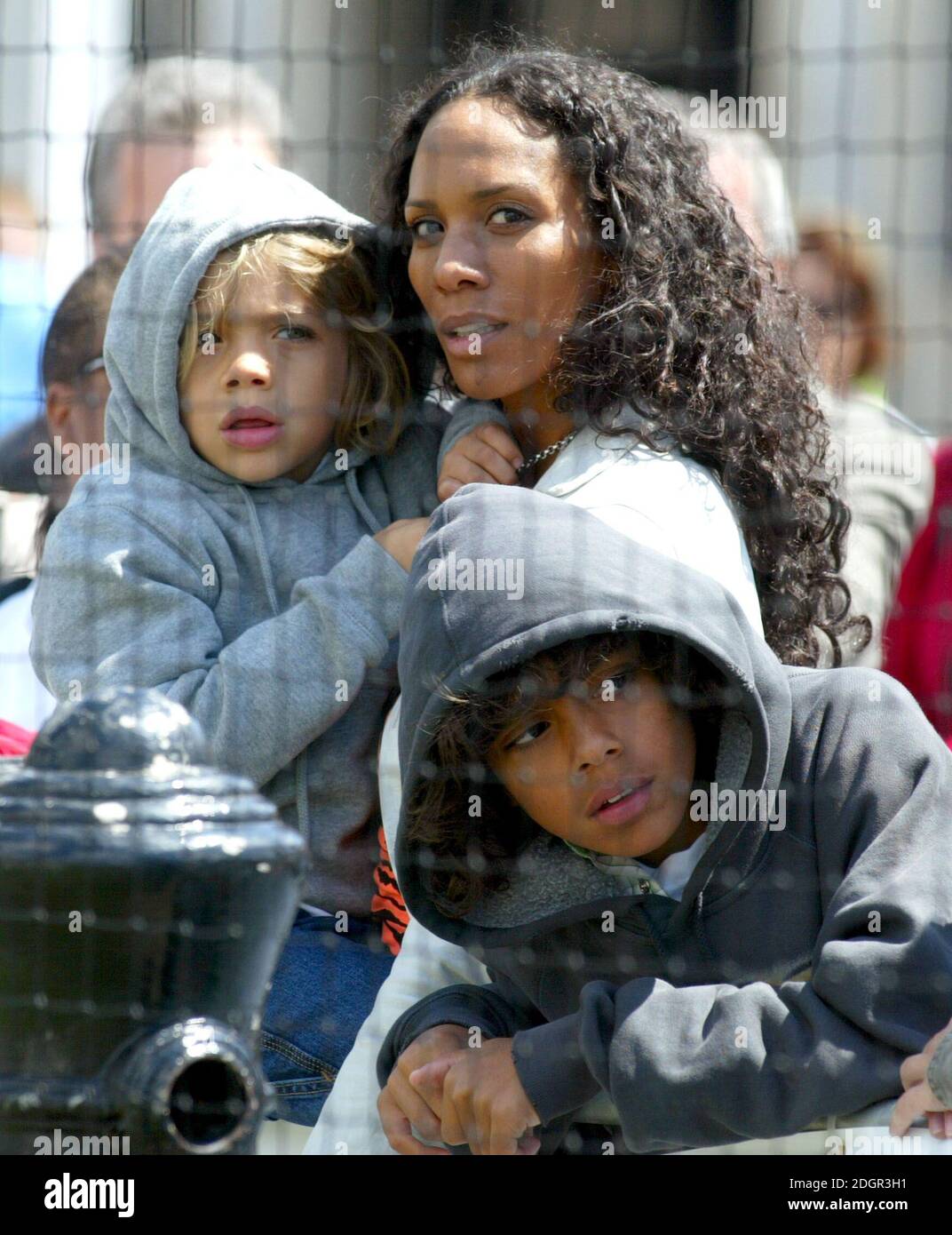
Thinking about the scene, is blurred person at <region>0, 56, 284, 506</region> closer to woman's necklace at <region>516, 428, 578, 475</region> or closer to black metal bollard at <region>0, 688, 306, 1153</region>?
woman's necklace at <region>516, 428, 578, 475</region>

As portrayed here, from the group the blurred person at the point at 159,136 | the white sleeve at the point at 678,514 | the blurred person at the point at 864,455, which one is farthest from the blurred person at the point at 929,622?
the blurred person at the point at 159,136

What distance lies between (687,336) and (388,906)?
76cm

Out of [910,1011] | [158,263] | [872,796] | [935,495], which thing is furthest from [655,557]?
[935,495]

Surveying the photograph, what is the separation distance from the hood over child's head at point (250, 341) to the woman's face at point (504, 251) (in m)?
0.17

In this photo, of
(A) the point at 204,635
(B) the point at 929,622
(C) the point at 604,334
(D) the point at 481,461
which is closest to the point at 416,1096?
(A) the point at 204,635

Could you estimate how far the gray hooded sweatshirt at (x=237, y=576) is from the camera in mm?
2008

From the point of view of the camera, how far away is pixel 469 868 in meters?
1.80

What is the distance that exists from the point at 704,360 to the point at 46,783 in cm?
102

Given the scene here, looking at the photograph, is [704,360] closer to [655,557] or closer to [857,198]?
[655,557]

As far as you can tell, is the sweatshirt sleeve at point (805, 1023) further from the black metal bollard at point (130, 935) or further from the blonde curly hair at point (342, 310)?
the blonde curly hair at point (342, 310)

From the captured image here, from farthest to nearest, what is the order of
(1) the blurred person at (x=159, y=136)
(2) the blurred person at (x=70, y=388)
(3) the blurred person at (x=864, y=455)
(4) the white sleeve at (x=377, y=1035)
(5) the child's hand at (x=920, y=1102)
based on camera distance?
(1) the blurred person at (x=159, y=136) → (2) the blurred person at (x=70, y=388) → (3) the blurred person at (x=864, y=455) → (4) the white sleeve at (x=377, y=1035) → (5) the child's hand at (x=920, y=1102)

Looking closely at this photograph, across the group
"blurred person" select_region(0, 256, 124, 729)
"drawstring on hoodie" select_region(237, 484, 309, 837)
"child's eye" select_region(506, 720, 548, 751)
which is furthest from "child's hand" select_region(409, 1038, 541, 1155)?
"blurred person" select_region(0, 256, 124, 729)

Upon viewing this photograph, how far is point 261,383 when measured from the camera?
2.16 metres

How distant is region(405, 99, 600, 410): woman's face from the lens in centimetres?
206
